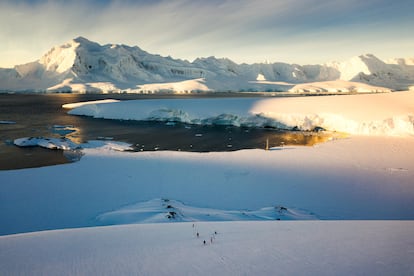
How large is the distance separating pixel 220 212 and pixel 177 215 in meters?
1.15

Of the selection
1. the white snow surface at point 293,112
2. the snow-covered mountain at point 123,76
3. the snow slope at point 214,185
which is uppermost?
the snow-covered mountain at point 123,76

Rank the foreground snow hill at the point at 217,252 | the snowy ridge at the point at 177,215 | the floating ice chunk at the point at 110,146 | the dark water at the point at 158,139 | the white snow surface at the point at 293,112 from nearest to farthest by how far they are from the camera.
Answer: the foreground snow hill at the point at 217,252, the snowy ridge at the point at 177,215, the dark water at the point at 158,139, the floating ice chunk at the point at 110,146, the white snow surface at the point at 293,112

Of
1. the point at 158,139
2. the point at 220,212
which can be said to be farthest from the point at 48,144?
the point at 220,212

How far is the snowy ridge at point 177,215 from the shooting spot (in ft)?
17.3

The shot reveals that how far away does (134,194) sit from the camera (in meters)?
7.44

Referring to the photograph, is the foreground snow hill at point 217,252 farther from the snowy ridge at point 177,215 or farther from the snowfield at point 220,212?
the snowy ridge at point 177,215

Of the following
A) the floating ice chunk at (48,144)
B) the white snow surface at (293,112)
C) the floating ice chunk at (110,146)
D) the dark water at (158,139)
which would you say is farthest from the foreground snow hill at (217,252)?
the white snow surface at (293,112)

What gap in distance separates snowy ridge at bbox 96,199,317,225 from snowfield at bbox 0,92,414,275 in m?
0.03

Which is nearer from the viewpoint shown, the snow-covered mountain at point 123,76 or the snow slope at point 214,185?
the snow slope at point 214,185

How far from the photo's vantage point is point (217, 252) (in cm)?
Result: 260

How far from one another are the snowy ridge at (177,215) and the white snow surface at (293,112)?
15.5m

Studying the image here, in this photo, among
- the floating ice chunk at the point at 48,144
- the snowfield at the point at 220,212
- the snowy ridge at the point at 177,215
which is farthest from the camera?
the floating ice chunk at the point at 48,144

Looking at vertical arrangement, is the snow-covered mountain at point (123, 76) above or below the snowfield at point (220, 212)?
above

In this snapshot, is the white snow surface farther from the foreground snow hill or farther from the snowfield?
the foreground snow hill
